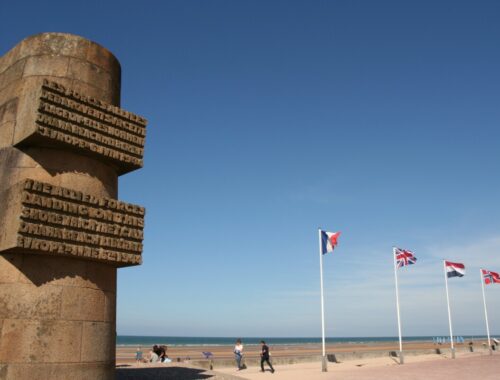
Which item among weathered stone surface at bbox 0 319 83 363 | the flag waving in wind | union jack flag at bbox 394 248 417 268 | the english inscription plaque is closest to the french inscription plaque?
the english inscription plaque

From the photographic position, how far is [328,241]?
90.3 feet

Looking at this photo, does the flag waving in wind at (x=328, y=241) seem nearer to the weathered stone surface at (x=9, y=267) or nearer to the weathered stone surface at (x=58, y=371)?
the weathered stone surface at (x=58, y=371)

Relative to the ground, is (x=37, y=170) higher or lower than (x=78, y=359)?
higher

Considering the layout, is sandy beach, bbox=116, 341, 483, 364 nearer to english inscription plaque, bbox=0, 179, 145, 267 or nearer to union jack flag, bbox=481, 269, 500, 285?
union jack flag, bbox=481, 269, 500, 285

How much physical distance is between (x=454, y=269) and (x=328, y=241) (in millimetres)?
15147

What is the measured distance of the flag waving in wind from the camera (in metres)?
27.4

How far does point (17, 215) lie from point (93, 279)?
209 cm

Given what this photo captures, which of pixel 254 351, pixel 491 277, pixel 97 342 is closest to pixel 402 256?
pixel 491 277

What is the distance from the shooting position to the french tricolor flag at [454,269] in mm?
37094

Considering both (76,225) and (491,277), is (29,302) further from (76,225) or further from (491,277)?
(491,277)

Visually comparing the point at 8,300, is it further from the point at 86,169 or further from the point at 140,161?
the point at 140,161

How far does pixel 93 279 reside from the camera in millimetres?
10438

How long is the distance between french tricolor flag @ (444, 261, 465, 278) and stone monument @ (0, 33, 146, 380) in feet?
104

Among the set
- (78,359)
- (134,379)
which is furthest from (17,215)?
(134,379)
